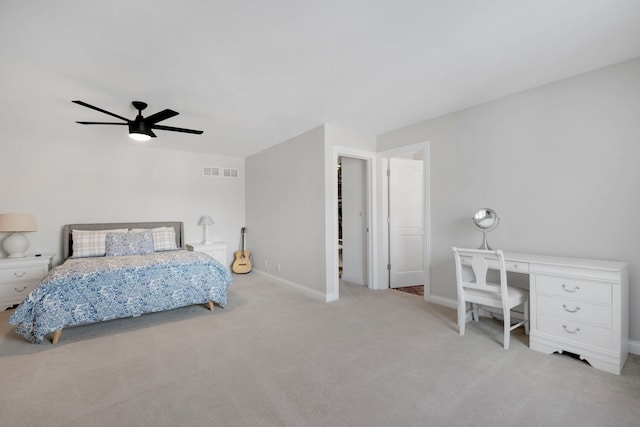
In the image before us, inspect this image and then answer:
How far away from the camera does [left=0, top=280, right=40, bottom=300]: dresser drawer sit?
376 centimetres

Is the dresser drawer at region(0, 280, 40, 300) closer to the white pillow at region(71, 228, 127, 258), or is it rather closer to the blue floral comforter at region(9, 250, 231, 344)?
the white pillow at region(71, 228, 127, 258)

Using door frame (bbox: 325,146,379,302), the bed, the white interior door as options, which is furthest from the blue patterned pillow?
the white interior door

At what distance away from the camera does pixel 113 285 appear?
3.05 metres

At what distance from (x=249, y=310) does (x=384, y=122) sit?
3063mm

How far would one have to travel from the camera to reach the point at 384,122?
3998 mm

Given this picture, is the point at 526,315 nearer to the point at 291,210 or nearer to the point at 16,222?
the point at 291,210

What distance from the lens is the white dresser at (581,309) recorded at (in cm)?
218

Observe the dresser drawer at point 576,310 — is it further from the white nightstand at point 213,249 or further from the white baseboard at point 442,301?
the white nightstand at point 213,249

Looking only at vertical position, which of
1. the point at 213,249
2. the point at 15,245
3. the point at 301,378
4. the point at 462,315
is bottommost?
the point at 301,378

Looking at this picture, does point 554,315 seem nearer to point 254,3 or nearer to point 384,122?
point 384,122

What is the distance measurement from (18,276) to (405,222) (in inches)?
217

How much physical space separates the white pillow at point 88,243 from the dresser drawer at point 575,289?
17.9ft

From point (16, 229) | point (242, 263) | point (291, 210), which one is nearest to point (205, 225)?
point (242, 263)

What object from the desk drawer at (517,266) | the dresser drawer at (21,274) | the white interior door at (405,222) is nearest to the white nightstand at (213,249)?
the dresser drawer at (21,274)
